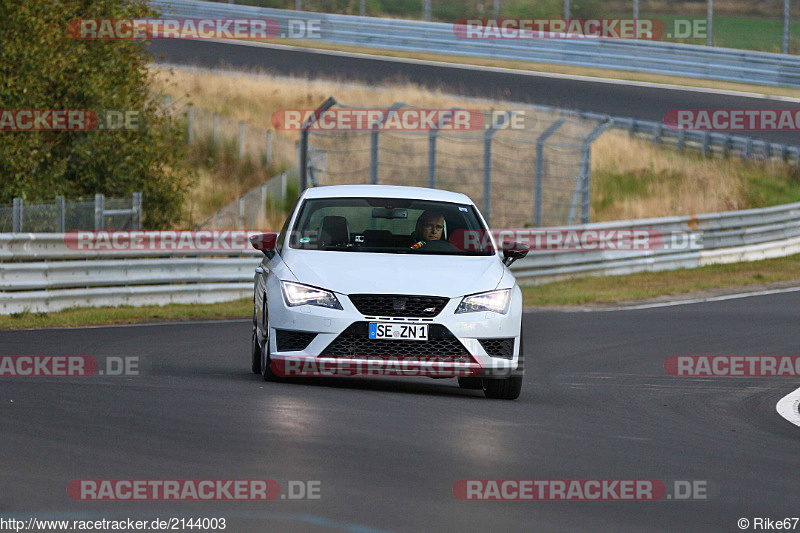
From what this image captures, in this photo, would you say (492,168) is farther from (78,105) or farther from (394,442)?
(394,442)

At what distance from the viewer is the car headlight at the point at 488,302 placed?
9992 mm

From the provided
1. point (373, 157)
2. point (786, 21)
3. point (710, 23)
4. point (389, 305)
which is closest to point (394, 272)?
point (389, 305)

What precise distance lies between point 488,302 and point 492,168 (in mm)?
15984

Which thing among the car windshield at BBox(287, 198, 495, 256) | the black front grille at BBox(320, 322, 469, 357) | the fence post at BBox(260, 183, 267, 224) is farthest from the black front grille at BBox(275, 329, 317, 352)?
the fence post at BBox(260, 183, 267, 224)

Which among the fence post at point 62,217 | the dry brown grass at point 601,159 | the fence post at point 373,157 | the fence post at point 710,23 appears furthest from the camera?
the fence post at point 710,23

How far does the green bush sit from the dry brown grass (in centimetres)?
598

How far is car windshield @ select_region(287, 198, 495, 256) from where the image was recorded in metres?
10.8

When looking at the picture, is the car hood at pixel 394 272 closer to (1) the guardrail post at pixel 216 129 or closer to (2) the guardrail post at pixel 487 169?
(2) the guardrail post at pixel 487 169

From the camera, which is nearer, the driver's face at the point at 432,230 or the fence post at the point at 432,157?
the driver's face at the point at 432,230

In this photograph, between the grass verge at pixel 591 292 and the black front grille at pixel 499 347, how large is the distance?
7.88 m

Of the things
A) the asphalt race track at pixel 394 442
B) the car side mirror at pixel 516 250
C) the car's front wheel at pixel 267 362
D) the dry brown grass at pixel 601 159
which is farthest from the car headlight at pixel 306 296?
the dry brown grass at pixel 601 159

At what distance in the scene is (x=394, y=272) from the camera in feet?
33.1

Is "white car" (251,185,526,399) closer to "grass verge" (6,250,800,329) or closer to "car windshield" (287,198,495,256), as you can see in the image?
"car windshield" (287,198,495,256)

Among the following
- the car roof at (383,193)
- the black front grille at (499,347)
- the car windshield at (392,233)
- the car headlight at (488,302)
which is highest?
the car roof at (383,193)
